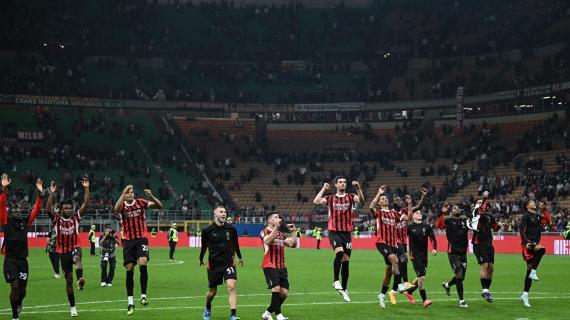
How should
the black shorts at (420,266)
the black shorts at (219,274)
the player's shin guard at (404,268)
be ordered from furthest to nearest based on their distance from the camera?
the player's shin guard at (404,268) < the black shorts at (420,266) < the black shorts at (219,274)

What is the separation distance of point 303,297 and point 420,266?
4.60m

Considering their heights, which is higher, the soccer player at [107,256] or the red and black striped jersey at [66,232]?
the red and black striped jersey at [66,232]

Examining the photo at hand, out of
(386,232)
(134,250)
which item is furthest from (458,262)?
(134,250)

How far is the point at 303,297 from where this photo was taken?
27375 mm

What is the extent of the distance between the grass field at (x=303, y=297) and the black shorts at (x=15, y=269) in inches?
82.0

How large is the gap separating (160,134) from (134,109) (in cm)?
406

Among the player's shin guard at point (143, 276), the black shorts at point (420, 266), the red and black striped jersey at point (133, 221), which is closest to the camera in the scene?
the player's shin guard at point (143, 276)

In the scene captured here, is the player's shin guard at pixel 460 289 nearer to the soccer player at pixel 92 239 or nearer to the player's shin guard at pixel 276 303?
the player's shin guard at pixel 276 303

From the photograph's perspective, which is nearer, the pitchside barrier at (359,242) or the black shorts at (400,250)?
the black shorts at (400,250)

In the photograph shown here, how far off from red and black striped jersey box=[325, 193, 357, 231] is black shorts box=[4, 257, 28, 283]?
8.03 m

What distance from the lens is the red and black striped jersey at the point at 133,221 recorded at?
23.4 meters

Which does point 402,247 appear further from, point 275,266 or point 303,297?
point 275,266

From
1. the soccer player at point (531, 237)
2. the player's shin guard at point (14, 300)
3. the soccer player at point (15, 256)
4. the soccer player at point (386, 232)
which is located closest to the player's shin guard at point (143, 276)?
the soccer player at point (15, 256)

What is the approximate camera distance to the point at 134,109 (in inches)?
3516
